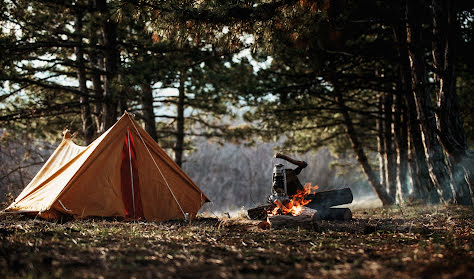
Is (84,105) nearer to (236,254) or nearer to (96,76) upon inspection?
(96,76)

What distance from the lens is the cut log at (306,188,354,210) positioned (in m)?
6.50

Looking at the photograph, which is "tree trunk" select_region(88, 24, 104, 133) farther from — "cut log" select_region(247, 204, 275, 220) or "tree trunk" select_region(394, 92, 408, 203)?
"tree trunk" select_region(394, 92, 408, 203)

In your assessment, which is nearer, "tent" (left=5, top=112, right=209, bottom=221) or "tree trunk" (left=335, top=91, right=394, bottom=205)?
"tent" (left=5, top=112, right=209, bottom=221)

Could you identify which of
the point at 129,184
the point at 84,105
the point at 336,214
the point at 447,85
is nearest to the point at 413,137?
the point at 447,85

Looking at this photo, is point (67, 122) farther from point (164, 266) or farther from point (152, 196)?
point (164, 266)

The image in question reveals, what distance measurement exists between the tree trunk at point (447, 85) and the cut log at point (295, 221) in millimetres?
3391

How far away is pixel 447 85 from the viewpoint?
620cm

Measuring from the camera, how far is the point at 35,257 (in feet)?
8.69

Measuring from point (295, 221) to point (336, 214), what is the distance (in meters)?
1.96

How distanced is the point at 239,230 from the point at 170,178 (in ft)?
8.19

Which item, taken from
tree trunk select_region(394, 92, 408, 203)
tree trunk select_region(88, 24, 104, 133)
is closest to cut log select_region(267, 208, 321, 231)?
tree trunk select_region(88, 24, 104, 133)

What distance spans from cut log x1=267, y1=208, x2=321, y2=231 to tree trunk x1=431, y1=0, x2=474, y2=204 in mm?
3391

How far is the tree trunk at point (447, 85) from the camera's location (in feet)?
20.0

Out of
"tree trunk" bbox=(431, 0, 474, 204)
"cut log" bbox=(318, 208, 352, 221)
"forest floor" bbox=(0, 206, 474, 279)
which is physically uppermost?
"tree trunk" bbox=(431, 0, 474, 204)
